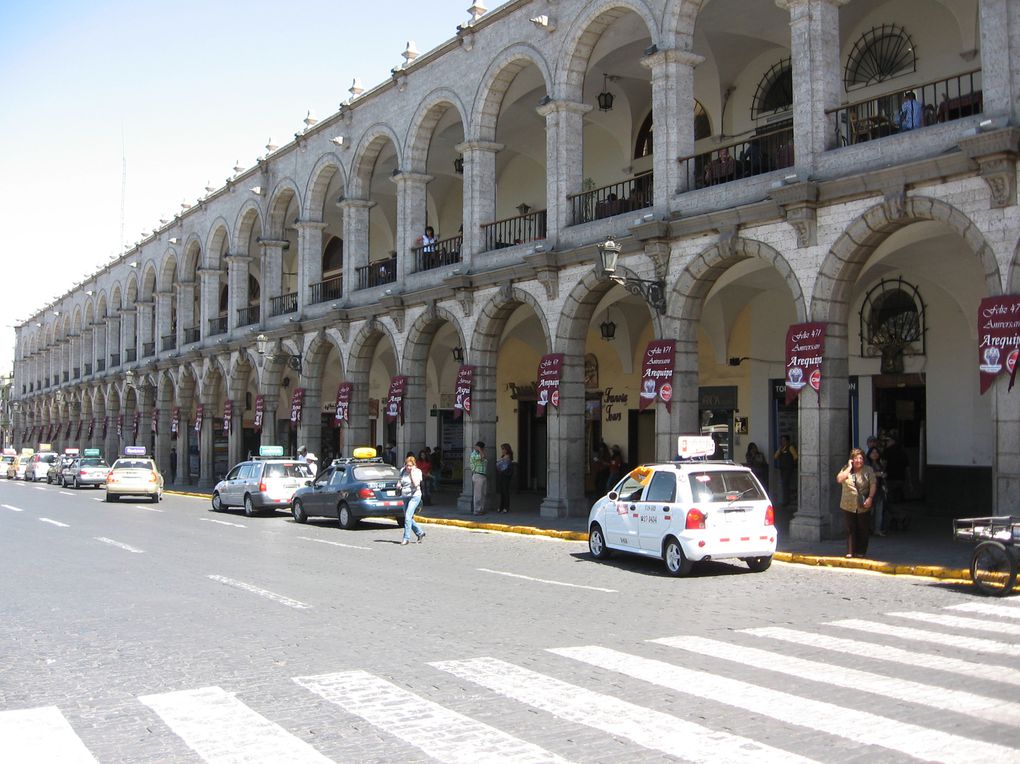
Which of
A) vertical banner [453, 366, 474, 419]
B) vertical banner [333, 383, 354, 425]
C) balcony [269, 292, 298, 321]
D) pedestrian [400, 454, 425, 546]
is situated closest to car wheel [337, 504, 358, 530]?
pedestrian [400, 454, 425, 546]

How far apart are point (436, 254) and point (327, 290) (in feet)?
25.2

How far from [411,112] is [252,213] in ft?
44.1

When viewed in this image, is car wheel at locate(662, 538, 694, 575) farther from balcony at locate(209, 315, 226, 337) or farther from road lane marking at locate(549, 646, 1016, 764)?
balcony at locate(209, 315, 226, 337)

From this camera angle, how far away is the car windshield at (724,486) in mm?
13430

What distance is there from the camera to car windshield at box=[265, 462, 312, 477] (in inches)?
1016

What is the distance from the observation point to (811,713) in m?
6.20

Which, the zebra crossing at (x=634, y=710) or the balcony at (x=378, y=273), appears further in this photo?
the balcony at (x=378, y=273)

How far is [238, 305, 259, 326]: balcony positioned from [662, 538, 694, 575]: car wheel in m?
29.1

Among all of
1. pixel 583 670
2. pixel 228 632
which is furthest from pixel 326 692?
pixel 228 632

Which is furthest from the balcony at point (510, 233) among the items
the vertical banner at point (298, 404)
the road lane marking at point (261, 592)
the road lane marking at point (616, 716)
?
the road lane marking at point (616, 716)

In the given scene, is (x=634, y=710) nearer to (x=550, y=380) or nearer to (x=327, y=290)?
(x=550, y=380)

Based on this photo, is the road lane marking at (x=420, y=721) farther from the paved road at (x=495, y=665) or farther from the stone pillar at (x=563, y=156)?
the stone pillar at (x=563, y=156)

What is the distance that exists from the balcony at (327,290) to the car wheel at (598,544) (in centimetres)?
1939

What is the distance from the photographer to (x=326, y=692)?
6719 millimetres
